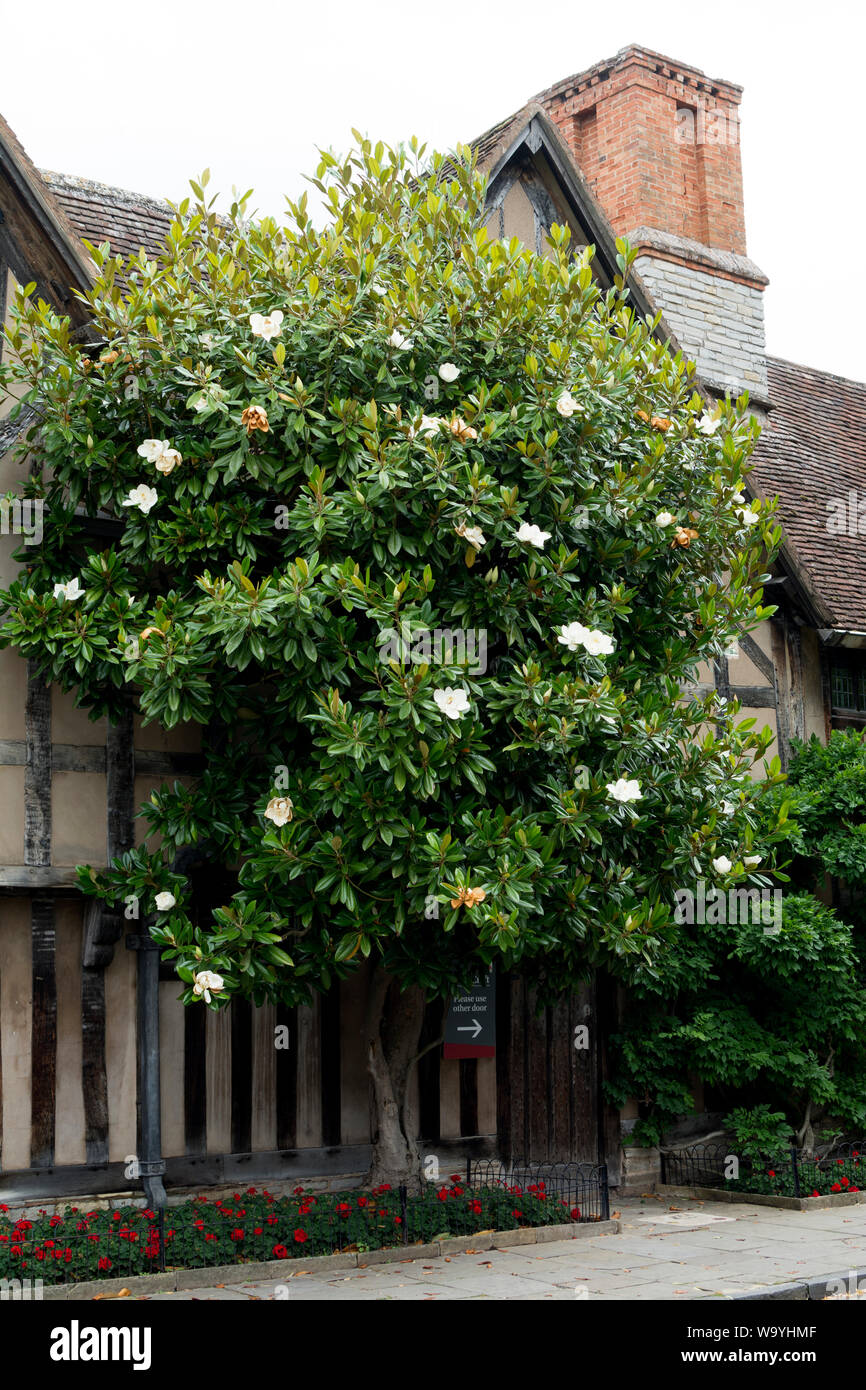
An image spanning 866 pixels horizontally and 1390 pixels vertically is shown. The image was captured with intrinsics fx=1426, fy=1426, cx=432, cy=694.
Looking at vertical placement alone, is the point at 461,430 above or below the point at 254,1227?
above

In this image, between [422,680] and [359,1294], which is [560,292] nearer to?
[422,680]

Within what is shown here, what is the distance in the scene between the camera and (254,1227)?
8164mm

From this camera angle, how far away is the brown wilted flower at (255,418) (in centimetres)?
773

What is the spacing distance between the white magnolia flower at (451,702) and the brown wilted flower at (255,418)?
1.78m

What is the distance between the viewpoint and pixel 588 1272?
8.07 meters

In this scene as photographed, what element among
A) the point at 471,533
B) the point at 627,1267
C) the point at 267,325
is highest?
the point at 267,325

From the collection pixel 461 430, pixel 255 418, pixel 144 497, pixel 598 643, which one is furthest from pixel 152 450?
pixel 598 643

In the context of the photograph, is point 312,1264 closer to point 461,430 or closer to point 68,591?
point 68,591

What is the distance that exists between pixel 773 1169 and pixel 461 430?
6447mm

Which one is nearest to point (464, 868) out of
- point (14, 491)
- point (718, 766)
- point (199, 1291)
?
point (718, 766)

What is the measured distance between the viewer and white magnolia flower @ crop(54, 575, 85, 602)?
815cm

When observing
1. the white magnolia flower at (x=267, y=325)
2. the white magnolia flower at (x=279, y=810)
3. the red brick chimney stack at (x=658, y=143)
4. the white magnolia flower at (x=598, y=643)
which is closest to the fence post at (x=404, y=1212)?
the white magnolia flower at (x=279, y=810)

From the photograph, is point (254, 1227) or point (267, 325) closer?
point (267, 325)

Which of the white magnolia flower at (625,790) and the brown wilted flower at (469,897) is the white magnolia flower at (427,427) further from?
the brown wilted flower at (469,897)
